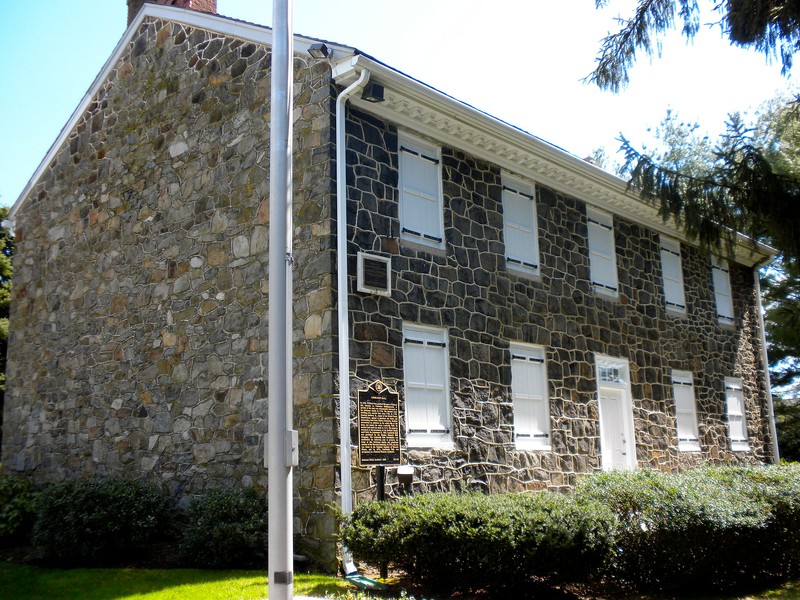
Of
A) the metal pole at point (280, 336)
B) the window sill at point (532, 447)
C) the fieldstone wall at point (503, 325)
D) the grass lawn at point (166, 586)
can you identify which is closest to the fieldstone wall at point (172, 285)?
the fieldstone wall at point (503, 325)

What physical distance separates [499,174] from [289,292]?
7088 millimetres

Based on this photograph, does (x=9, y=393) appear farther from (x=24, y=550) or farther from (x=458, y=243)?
(x=458, y=243)

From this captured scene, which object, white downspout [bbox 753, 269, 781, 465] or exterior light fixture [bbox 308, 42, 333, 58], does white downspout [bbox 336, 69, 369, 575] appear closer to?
exterior light fixture [bbox 308, 42, 333, 58]

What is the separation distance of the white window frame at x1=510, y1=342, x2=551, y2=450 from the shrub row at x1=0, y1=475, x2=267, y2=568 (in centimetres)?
426

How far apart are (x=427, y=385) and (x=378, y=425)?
1.18 m

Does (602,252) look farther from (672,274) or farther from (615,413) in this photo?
(615,413)

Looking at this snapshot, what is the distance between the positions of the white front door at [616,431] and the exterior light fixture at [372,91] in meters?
6.86

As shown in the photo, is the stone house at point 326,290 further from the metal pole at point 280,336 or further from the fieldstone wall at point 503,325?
the metal pole at point 280,336

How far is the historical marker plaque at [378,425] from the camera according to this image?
961 centimetres

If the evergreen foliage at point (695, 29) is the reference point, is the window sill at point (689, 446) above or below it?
below

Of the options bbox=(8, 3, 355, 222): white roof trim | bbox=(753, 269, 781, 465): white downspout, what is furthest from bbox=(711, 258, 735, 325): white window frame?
bbox=(8, 3, 355, 222): white roof trim

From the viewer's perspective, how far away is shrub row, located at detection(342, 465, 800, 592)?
7.79 meters

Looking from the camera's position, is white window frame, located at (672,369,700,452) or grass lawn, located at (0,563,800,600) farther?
white window frame, located at (672,369,700,452)

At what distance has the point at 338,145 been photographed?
1009 centimetres
